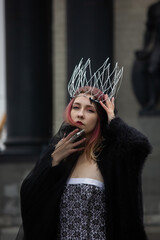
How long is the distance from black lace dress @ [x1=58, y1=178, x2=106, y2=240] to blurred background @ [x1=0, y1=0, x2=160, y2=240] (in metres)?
6.56

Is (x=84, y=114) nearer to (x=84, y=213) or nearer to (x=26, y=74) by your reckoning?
(x=84, y=213)

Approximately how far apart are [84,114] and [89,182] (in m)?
0.37

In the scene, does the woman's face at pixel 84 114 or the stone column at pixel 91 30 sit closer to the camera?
the woman's face at pixel 84 114

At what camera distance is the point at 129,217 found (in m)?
3.93

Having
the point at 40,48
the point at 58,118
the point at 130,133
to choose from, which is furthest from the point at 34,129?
the point at 130,133

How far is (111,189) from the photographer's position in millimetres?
3932

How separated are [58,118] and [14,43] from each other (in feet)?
4.28

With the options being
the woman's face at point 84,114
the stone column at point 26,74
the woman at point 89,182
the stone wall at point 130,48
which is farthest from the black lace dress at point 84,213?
the stone column at point 26,74

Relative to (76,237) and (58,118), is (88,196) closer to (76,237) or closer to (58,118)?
(76,237)

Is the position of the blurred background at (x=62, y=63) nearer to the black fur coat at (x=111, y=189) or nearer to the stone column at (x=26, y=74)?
the stone column at (x=26, y=74)

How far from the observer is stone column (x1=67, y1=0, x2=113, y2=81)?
10656mm

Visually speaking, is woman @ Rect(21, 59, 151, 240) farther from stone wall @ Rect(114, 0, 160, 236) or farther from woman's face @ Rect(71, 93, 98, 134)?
stone wall @ Rect(114, 0, 160, 236)

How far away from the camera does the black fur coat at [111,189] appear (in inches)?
154

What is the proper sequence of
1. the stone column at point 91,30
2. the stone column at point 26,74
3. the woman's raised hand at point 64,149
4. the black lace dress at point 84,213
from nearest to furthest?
the black lace dress at point 84,213 < the woman's raised hand at point 64,149 < the stone column at point 91,30 < the stone column at point 26,74
